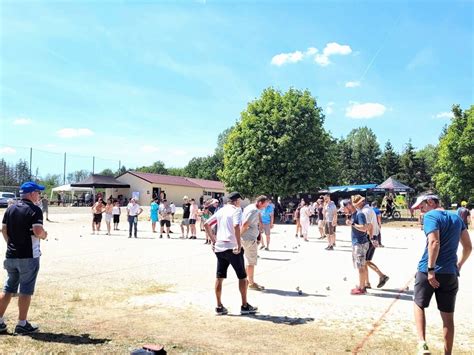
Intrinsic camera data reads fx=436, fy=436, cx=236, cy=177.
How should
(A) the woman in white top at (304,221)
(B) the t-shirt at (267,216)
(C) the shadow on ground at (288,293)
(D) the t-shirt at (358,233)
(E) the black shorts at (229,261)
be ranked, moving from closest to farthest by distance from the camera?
(E) the black shorts at (229,261)
(C) the shadow on ground at (288,293)
(D) the t-shirt at (358,233)
(B) the t-shirt at (267,216)
(A) the woman in white top at (304,221)

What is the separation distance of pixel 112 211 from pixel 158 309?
51.3ft

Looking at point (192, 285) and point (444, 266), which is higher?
point (444, 266)

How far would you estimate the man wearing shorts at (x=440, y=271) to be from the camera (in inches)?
188

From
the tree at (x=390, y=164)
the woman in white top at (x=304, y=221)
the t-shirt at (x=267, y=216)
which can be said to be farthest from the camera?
the tree at (x=390, y=164)

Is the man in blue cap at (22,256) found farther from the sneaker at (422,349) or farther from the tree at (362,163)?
the tree at (362,163)

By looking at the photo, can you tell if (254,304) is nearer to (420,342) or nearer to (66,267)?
(420,342)

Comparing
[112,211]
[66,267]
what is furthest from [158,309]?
[112,211]

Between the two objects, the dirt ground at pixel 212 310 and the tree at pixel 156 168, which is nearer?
the dirt ground at pixel 212 310

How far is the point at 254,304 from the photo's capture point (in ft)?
24.1

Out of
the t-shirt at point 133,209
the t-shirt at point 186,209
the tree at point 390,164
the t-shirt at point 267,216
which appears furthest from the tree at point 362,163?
the t-shirt at point 267,216

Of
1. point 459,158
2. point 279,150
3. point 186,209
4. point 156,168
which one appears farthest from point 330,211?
point 156,168

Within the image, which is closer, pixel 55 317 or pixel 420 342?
pixel 420 342

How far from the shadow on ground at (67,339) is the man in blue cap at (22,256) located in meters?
0.21

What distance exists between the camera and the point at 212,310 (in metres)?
6.91
